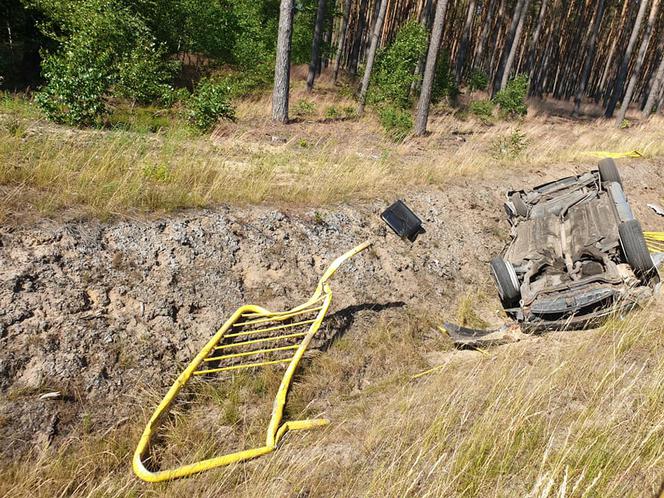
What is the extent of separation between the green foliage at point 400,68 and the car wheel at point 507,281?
8706 mm

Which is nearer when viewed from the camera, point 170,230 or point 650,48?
point 170,230

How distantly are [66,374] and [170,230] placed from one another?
1.73 meters

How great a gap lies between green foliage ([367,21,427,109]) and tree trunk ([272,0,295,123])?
336 centimetres

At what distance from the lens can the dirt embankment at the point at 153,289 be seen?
3.08 meters

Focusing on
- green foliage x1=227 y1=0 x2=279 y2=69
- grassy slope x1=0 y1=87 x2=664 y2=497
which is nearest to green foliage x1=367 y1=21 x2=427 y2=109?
green foliage x1=227 y1=0 x2=279 y2=69

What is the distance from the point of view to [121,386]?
328 centimetres

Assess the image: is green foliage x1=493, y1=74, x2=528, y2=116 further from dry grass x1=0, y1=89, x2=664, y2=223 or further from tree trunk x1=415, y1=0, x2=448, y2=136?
tree trunk x1=415, y1=0, x2=448, y2=136

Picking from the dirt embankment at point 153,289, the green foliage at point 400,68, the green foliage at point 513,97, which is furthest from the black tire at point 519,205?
the green foliage at point 513,97

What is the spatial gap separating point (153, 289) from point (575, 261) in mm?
5287

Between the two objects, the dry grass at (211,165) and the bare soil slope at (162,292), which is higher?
the dry grass at (211,165)

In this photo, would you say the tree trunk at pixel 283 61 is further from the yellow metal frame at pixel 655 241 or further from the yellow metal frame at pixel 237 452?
the yellow metal frame at pixel 655 241

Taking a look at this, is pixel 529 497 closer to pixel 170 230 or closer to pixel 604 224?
pixel 170 230

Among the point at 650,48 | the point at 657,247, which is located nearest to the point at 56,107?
the point at 657,247

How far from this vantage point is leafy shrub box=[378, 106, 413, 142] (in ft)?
36.6
